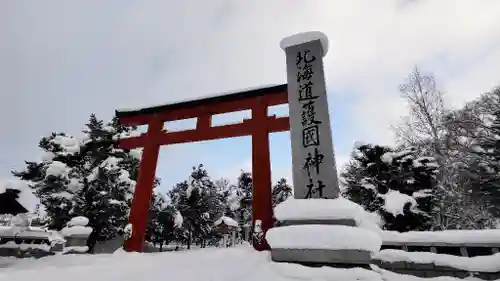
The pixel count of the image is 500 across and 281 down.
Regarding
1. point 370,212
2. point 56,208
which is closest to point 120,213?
point 56,208

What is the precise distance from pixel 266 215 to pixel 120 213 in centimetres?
871

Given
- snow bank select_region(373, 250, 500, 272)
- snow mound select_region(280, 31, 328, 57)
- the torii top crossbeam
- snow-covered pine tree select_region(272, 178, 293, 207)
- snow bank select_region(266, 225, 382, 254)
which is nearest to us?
snow bank select_region(266, 225, 382, 254)

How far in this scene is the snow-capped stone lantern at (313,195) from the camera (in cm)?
457

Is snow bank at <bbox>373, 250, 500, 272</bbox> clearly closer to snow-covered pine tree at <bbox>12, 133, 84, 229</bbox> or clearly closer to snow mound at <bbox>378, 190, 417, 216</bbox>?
snow mound at <bbox>378, 190, 417, 216</bbox>

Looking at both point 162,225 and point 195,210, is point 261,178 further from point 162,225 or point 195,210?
point 162,225

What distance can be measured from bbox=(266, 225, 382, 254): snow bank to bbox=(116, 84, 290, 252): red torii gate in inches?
141

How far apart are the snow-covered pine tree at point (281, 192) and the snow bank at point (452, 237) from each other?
19041 mm

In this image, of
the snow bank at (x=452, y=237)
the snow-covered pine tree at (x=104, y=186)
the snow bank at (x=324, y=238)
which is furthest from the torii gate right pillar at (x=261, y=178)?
the snow-covered pine tree at (x=104, y=186)

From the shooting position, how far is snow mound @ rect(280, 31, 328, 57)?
23.0ft

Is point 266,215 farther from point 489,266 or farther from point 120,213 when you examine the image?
point 120,213

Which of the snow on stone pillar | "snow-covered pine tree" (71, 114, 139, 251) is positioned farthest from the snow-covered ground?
"snow-covered pine tree" (71, 114, 139, 251)

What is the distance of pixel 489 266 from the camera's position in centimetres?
473

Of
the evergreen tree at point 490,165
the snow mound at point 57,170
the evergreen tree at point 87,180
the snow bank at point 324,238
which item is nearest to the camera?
the snow bank at point 324,238

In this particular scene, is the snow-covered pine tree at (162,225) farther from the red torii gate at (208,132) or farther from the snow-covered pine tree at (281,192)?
the red torii gate at (208,132)
